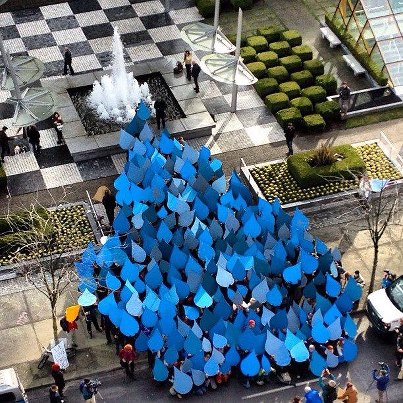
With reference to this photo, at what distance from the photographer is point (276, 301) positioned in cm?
2428

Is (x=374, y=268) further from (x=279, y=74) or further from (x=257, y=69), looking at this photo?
(x=257, y=69)

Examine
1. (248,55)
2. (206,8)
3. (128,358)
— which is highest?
(128,358)

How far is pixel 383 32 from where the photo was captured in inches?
1355

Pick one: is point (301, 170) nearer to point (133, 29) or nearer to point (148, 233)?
point (148, 233)

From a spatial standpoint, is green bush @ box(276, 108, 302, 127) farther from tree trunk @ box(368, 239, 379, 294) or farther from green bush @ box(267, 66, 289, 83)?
tree trunk @ box(368, 239, 379, 294)

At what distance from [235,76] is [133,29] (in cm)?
734

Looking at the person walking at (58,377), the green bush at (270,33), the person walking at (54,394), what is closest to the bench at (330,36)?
the green bush at (270,33)

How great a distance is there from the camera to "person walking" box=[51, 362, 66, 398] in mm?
23250

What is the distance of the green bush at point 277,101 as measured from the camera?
3291 centimetres

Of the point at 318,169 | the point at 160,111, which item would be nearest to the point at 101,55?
the point at 160,111

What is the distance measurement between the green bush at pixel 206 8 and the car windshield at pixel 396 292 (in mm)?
16569

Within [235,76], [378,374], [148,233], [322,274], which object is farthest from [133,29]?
[378,374]

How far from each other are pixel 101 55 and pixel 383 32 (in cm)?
1050

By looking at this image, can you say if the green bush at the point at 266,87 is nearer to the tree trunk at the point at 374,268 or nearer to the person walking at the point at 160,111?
the person walking at the point at 160,111
